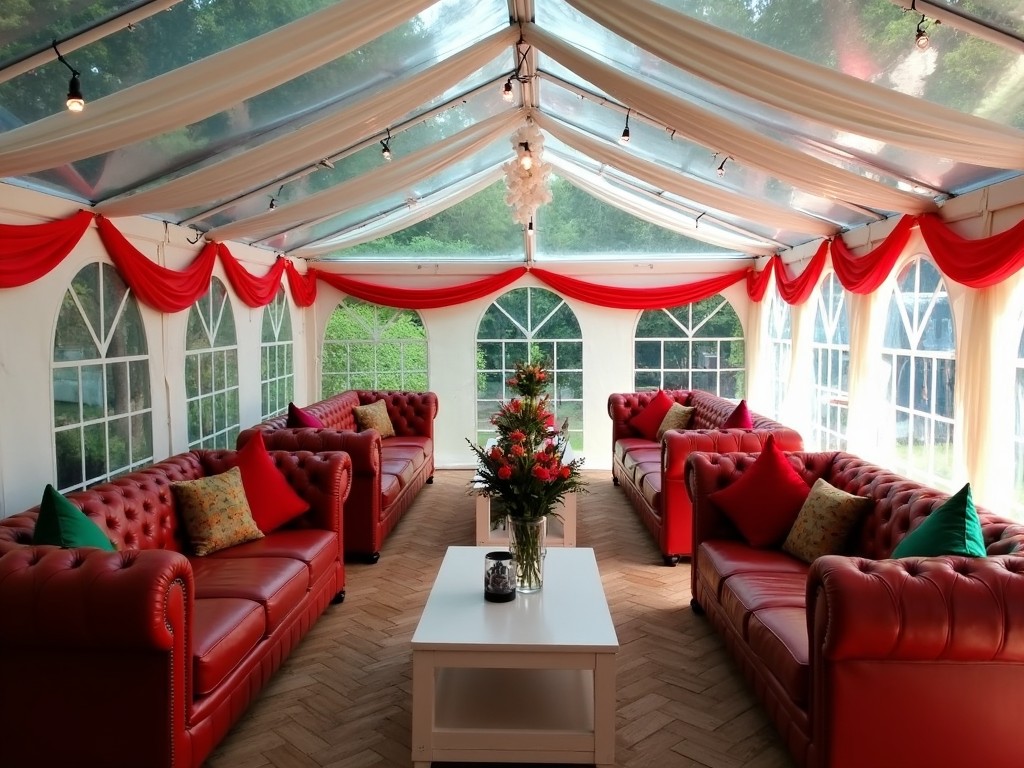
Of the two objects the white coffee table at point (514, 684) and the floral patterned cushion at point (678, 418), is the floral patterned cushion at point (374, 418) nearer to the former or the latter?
the floral patterned cushion at point (678, 418)

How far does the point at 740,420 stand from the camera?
5.32m

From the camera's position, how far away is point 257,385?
6.79 meters

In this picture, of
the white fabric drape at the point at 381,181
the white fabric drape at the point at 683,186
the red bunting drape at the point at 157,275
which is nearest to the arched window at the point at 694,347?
the white fabric drape at the point at 683,186

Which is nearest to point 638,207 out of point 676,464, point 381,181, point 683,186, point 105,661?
point 683,186

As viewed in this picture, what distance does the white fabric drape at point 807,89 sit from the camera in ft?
9.35

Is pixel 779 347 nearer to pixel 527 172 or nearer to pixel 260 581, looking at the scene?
pixel 527 172

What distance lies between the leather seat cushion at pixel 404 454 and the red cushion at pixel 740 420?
2.66 m

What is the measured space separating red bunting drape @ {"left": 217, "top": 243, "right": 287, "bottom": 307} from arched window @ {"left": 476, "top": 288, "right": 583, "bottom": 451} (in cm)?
239

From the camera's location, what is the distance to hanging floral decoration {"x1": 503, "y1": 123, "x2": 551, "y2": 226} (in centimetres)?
481

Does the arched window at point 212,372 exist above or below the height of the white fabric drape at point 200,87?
below

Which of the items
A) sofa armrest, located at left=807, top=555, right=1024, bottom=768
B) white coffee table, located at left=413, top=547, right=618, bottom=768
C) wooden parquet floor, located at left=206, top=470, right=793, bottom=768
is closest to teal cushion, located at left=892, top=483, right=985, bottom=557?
sofa armrest, located at left=807, top=555, right=1024, bottom=768

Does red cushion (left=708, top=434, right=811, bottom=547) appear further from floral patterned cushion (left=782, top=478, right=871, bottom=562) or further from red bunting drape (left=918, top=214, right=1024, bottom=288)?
red bunting drape (left=918, top=214, right=1024, bottom=288)

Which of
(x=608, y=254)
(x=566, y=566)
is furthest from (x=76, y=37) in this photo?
(x=608, y=254)

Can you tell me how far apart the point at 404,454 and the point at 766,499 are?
3.48 m
